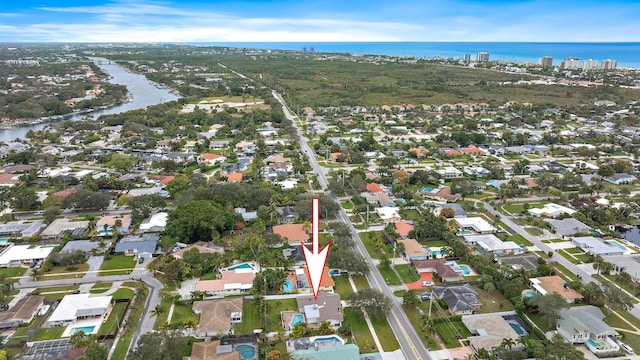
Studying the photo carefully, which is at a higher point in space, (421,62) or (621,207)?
(421,62)

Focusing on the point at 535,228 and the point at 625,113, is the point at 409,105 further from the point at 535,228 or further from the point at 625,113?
the point at 535,228

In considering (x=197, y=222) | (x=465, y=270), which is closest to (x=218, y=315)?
(x=197, y=222)

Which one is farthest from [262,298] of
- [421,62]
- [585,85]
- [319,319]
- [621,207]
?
[421,62]

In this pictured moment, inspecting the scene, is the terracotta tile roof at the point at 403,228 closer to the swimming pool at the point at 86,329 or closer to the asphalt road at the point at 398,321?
the asphalt road at the point at 398,321

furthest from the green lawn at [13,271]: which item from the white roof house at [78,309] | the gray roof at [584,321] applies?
the gray roof at [584,321]

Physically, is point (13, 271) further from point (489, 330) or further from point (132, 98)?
point (132, 98)
